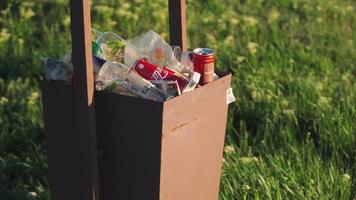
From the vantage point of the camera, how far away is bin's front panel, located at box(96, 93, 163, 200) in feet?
6.47

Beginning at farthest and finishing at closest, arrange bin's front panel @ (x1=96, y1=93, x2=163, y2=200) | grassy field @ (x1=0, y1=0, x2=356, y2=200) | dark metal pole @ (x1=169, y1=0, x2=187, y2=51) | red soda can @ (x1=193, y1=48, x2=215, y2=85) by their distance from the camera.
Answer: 1. grassy field @ (x1=0, y1=0, x2=356, y2=200)
2. dark metal pole @ (x1=169, y1=0, x2=187, y2=51)
3. red soda can @ (x1=193, y1=48, x2=215, y2=85)
4. bin's front panel @ (x1=96, y1=93, x2=163, y2=200)

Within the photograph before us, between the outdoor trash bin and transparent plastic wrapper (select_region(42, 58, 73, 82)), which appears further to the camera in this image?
transparent plastic wrapper (select_region(42, 58, 73, 82))

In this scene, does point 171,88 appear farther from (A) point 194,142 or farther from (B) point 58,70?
(B) point 58,70

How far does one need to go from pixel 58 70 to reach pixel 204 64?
0.47 meters

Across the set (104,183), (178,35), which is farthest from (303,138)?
(104,183)

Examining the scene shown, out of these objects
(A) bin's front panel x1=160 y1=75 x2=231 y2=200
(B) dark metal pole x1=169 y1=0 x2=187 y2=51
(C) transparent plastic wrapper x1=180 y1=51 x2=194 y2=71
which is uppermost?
(B) dark metal pole x1=169 y1=0 x2=187 y2=51

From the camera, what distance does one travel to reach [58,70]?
2.13m

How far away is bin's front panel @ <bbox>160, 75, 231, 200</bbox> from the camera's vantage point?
1995mm

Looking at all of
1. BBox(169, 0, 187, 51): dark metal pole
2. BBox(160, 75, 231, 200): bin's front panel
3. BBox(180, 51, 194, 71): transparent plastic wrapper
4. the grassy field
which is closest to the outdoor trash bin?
BBox(160, 75, 231, 200): bin's front panel

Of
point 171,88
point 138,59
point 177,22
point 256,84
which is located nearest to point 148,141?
point 171,88

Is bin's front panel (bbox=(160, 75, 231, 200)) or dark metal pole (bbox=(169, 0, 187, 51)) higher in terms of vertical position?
dark metal pole (bbox=(169, 0, 187, 51))

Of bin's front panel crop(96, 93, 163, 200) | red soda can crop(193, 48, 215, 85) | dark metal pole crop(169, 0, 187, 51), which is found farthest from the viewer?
dark metal pole crop(169, 0, 187, 51)

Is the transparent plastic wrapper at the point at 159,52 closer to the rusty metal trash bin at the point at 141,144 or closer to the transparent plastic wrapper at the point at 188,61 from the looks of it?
the transparent plastic wrapper at the point at 188,61

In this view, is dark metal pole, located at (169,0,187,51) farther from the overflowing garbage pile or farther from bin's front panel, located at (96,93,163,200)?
bin's front panel, located at (96,93,163,200)
